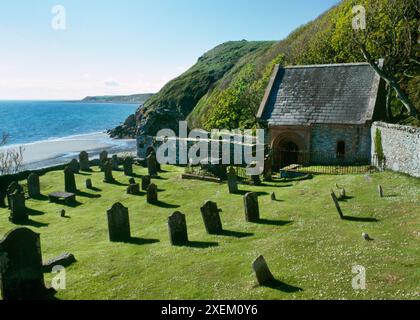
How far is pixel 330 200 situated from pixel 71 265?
12441 mm

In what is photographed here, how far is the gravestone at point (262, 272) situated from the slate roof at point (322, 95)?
2081 cm

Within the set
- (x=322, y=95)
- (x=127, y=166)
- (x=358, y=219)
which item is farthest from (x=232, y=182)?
(x=127, y=166)

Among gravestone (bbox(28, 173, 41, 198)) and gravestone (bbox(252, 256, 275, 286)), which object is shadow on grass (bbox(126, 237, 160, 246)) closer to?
gravestone (bbox(252, 256, 275, 286))

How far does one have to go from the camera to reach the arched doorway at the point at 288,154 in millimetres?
31828

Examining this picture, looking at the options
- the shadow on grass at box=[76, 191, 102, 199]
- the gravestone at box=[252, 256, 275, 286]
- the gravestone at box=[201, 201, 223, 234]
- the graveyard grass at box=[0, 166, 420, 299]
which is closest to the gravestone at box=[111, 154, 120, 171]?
the shadow on grass at box=[76, 191, 102, 199]

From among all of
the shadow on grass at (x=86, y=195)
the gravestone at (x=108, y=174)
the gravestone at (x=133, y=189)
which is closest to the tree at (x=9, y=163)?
the gravestone at (x=108, y=174)

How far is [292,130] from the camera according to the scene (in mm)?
31250

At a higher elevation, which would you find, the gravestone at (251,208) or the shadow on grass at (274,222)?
the gravestone at (251,208)

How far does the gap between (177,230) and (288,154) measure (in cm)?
1872

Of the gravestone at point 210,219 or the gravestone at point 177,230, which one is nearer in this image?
the gravestone at point 177,230

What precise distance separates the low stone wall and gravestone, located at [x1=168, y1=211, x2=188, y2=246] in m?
14.0

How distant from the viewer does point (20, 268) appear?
1163cm

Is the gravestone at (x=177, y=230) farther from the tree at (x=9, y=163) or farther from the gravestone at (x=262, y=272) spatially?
the tree at (x=9, y=163)
